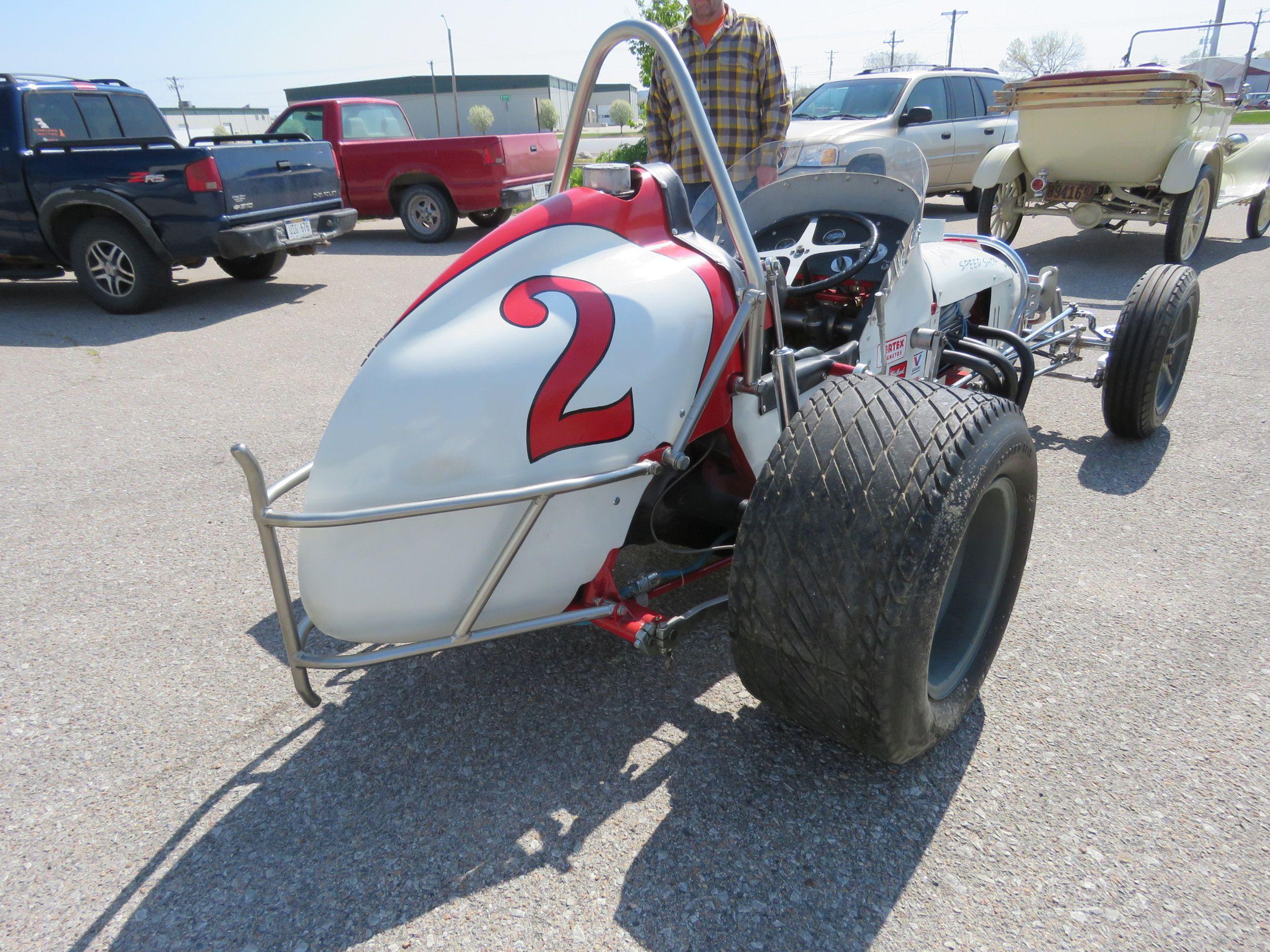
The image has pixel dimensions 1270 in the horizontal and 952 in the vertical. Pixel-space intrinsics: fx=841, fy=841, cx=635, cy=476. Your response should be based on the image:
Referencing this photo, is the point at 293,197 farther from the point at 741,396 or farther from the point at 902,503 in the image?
the point at 902,503

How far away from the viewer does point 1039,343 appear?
4.44 metres

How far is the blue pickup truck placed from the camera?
730cm

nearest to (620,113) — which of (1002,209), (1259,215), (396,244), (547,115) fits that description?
(547,115)

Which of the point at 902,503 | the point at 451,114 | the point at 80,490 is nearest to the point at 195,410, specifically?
the point at 80,490

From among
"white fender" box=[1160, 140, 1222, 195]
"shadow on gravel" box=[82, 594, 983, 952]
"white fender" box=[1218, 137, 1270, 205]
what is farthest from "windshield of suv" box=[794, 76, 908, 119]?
"shadow on gravel" box=[82, 594, 983, 952]

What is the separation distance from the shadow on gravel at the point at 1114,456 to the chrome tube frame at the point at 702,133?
219 centimetres

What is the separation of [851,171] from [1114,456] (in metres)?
2.11

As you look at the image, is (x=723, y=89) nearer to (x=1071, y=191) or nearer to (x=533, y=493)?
(x=533, y=493)

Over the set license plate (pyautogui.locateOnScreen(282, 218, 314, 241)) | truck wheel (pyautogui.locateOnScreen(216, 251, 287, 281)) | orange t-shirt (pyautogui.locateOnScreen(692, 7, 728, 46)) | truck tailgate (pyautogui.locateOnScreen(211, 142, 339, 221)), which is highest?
orange t-shirt (pyautogui.locateOnScreen(692, 7, 728, 46))

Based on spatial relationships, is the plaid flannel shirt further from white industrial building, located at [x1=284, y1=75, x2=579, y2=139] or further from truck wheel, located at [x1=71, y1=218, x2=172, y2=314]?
white industrial building, located at [x1=284, y1=75, x2=579, y2=139]

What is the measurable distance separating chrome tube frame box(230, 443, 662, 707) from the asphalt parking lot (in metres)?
0.43

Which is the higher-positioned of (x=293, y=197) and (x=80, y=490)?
(x=293, y=197)

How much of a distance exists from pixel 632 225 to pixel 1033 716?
1822mm

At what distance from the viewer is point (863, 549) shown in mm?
1819
